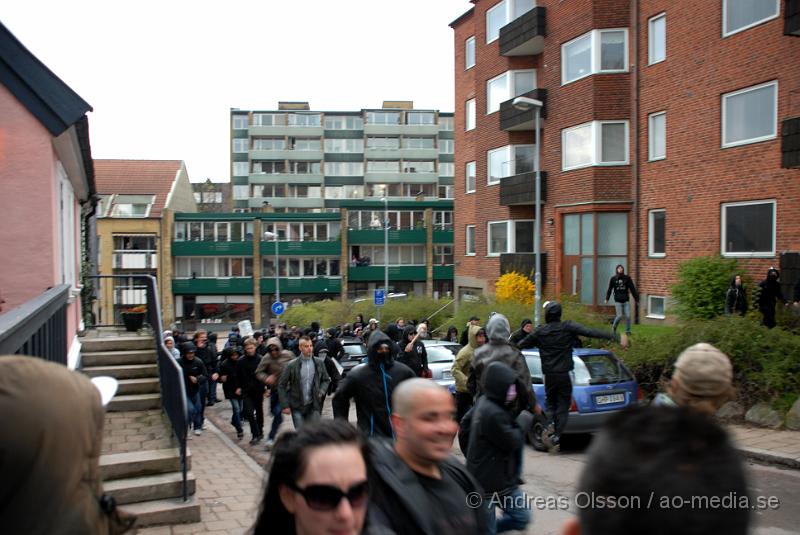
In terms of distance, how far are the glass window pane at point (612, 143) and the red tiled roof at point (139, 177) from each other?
43.1m

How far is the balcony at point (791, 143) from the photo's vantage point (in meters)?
15.2

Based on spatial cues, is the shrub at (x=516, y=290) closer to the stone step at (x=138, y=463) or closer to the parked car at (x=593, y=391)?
the parked car at (x=593, y=391)

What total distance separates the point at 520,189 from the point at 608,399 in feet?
56.6

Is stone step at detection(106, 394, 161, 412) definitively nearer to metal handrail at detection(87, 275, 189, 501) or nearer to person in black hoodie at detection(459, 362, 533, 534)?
metal handrail at detection(87, 275, 189, 501)

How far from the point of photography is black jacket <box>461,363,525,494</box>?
5586mm

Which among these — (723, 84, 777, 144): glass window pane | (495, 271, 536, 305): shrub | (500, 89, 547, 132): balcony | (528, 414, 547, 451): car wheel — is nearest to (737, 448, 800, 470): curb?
(528, 414, 547, 451): car wheel

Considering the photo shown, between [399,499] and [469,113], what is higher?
[469,113]

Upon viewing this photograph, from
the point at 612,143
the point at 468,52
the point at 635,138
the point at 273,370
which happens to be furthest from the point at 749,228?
the point at 468,52

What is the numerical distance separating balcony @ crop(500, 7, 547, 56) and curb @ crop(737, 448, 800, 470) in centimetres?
1979

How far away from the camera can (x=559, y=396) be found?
956 cm

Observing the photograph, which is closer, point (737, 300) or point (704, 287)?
point (737, 300)

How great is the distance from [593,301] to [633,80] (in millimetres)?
7319

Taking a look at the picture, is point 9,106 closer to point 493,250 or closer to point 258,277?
point 493,250

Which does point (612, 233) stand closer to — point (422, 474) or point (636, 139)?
point (636, 139)
